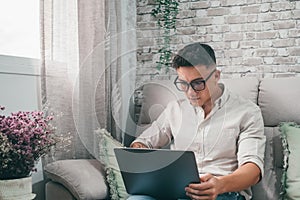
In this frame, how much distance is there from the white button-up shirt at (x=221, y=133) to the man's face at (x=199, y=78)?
0.07m

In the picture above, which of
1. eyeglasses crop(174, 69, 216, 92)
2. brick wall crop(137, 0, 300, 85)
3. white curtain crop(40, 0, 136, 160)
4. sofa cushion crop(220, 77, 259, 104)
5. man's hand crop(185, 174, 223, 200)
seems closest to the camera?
man's hand crop(185, 174, 223, 200)

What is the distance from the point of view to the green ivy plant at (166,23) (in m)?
3.04

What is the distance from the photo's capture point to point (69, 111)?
2369 mm

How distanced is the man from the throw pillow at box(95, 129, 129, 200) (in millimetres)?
142

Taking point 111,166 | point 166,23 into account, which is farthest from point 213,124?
point 166,23

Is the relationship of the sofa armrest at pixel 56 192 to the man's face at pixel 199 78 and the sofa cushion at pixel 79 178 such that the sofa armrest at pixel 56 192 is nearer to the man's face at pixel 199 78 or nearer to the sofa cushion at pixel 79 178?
the sofa cushion at pixel 79 178

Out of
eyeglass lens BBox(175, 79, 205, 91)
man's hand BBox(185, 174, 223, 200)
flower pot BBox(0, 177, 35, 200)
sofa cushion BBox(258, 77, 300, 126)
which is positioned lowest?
man's hand BBox(185, 174, 223, 200)

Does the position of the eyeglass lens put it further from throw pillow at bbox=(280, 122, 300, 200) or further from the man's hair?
throw pillow at bbox=(280, 122, 300, 200)

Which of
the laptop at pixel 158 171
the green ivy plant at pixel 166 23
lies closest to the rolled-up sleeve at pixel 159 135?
the laptop at pixel 158 171

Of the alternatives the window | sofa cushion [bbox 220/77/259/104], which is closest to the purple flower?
the window

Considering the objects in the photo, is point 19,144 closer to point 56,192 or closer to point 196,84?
point 56,192

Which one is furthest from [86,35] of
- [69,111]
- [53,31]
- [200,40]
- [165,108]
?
[200,40]

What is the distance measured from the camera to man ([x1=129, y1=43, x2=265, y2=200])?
6.76 ft

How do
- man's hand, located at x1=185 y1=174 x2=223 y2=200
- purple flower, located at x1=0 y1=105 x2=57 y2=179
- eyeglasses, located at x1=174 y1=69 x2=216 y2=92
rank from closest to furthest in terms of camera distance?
purple flower, located at x1=0 y1=105 x2=57 y2=179 < man's hand, located at x1=185 y1=174 x2=223 y2=200 < eyeglasses, located at x1=174 y1=69 x2=216 y2=92
